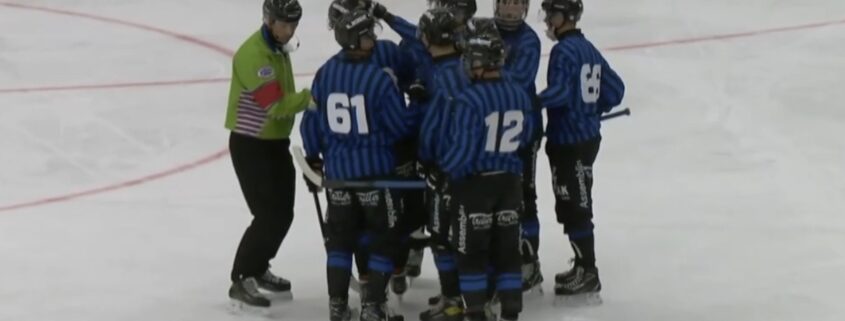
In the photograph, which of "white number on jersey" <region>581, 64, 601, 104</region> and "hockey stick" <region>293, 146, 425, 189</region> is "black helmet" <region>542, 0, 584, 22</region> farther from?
"hockey stick" <region>293, 146, 425, 189</region>

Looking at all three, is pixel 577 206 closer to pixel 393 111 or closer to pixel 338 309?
pixel 393 111

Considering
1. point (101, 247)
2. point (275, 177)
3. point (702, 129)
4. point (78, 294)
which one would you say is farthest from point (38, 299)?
point (702, 129)

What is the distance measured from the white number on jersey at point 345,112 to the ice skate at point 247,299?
33.8 inches

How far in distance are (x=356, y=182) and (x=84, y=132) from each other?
364 centimetres

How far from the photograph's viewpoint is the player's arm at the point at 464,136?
4770 mm

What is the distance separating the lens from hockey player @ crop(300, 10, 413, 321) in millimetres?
4898

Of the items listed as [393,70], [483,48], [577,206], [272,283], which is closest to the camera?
[483,48]

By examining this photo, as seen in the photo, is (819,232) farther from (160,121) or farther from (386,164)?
(160,121)

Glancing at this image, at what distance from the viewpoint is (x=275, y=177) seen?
5328mm

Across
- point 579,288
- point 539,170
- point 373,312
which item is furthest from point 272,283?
point 539,170

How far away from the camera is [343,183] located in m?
4.97

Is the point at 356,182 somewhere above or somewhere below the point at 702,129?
above

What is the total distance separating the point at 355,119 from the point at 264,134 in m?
0.50

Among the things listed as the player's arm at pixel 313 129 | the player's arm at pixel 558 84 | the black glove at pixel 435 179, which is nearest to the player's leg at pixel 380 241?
the black glove at pixel 435 179
